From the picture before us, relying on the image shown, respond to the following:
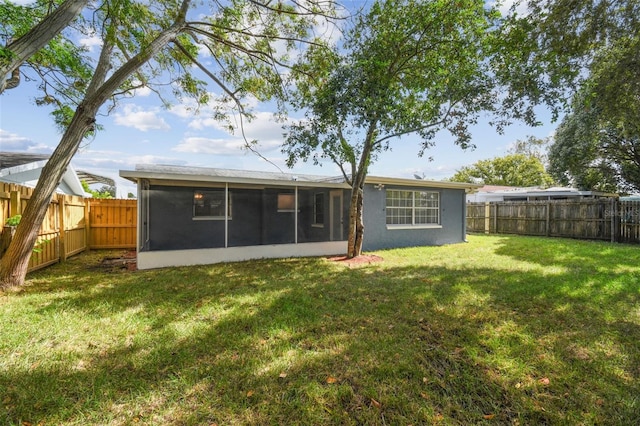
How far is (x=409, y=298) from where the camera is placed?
4.85 metres

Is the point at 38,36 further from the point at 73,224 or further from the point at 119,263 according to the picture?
the point at 73,224

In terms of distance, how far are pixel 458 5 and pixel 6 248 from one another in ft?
33.5

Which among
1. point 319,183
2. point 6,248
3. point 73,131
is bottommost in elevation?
point 6,248

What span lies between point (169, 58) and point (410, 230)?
9495 mm

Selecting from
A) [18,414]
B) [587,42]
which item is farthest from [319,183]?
[18,414]

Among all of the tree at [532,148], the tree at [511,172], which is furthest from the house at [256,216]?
the tree at [532,148]

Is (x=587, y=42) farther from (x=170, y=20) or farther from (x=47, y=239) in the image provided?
(x=47, y=239)

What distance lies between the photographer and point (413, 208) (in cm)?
1134

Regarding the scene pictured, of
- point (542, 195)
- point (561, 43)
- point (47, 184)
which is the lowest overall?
point (47, 184)

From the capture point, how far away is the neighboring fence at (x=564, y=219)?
457 inches

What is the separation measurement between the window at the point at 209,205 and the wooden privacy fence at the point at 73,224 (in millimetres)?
2988

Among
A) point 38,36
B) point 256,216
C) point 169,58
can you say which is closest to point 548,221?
point 256,216

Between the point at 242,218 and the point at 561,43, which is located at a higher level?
the point at 561,43

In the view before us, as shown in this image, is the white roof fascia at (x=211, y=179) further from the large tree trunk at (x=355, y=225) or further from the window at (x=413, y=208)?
the window at (x=413, y=208)
